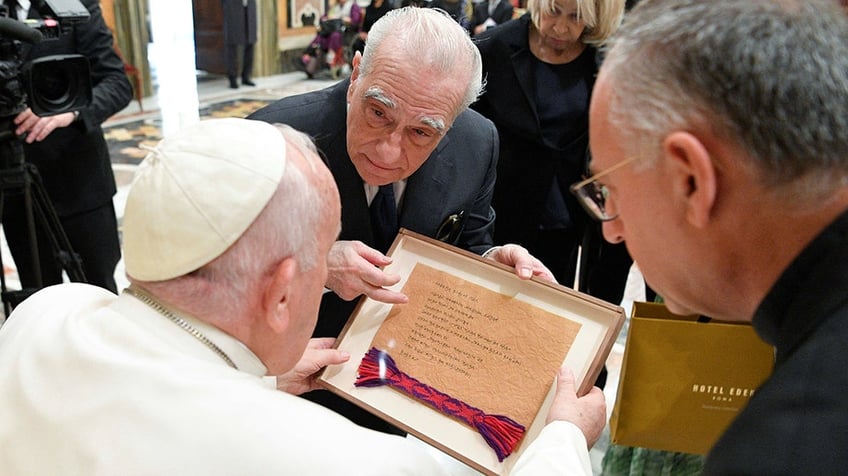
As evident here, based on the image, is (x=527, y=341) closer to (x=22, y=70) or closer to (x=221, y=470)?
(x=221, y=470)

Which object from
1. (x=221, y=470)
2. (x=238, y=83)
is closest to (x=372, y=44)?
(x=221, y=470)

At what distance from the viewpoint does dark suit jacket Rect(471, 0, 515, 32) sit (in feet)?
22.5

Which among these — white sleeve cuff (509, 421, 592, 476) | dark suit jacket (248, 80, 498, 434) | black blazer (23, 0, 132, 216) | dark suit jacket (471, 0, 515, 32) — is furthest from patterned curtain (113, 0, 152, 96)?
white sleeve cuff (509, 421, 592, 476)

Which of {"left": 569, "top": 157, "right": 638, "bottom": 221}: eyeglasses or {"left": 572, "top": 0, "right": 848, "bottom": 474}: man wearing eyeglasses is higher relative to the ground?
{"left": 572, "top": 0, "right": 848, "bottom": 474}: man wearing eyeglasses

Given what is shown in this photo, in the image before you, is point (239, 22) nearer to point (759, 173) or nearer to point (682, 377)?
point (682, 377)

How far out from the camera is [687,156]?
0.87 metres

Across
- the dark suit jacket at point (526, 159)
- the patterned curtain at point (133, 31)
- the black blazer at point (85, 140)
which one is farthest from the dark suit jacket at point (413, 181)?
the patterned curtain at point (133, 31)

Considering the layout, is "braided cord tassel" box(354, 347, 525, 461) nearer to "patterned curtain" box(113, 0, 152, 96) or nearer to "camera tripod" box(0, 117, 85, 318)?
"camera tripod" box(0, 117, 85, 318)

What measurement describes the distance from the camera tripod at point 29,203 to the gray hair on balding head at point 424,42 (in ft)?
4.61

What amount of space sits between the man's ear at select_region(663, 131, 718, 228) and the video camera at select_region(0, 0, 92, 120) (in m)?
2.03

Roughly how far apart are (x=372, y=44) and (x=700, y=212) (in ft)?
3.52

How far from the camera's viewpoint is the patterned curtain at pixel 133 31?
8422mm

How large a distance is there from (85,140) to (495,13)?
504 cm

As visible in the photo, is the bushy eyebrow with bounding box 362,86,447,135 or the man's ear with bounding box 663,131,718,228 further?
the bushy eyebrow with bounding box 362,86,447,135
